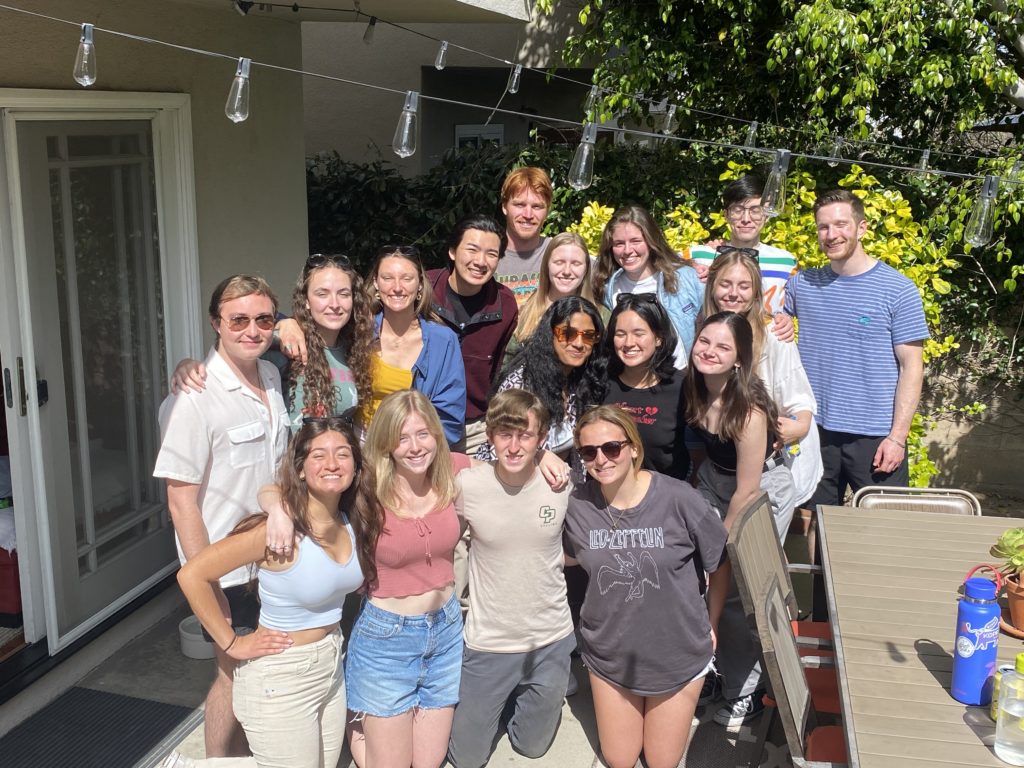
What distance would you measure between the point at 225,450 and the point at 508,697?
4.62 ft

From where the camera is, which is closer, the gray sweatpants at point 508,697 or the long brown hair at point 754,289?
the gray sweatpants at point 508,697

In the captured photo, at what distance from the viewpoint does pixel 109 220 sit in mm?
4625

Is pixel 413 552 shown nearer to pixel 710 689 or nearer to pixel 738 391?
pixel 738 391

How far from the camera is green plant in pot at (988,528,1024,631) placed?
9.68 ft

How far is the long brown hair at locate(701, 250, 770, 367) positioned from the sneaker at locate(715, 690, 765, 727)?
1.30 meters

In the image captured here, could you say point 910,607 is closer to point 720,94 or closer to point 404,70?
point 720,94

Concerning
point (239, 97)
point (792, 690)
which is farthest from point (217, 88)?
point (792, 690)

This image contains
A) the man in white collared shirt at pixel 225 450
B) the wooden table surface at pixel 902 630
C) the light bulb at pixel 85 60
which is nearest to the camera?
the wooden table surface at pixel 902 630

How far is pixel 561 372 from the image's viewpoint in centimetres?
406

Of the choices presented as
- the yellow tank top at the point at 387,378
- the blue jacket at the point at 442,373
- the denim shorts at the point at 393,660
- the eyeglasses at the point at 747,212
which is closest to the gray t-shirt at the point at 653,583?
the denim shorts at the point at 393,660

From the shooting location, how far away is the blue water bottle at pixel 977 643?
2584mm

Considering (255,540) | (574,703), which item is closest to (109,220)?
(255,540)

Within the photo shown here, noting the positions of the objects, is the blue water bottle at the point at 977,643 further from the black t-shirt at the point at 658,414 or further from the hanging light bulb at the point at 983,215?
the hanging light bulb at the point at 983,215

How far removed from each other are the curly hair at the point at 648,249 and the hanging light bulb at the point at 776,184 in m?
0.51
